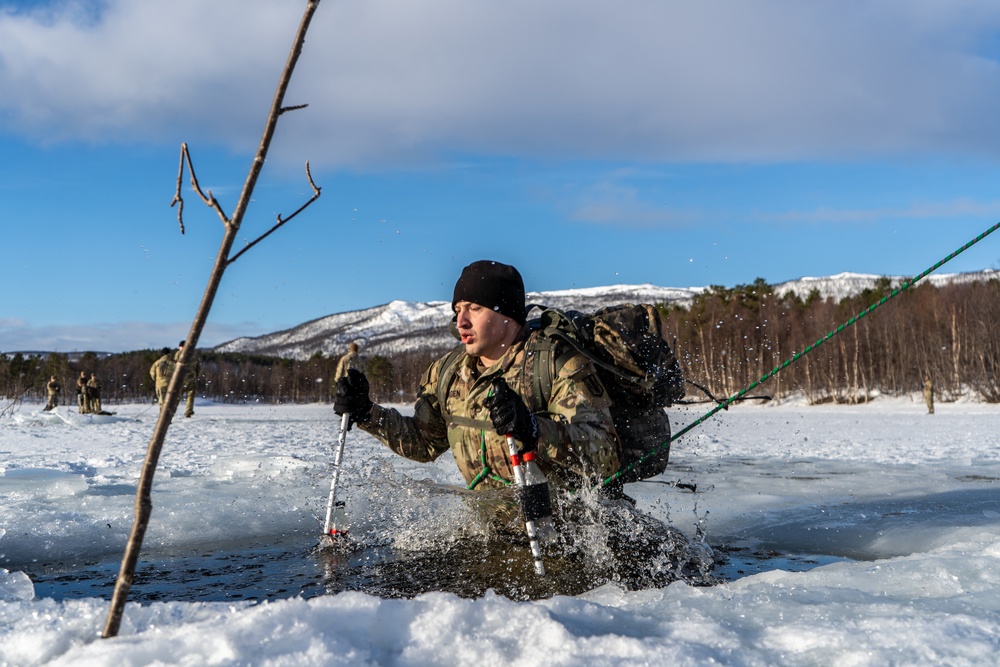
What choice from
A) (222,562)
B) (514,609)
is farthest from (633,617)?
(222,562)

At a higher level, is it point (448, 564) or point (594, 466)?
point (594, 466)

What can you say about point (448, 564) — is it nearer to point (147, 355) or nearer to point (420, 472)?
point (420, 472)

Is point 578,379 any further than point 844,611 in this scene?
Yes

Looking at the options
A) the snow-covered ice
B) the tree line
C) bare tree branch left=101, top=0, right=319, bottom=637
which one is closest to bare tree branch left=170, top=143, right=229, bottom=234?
bare tree branch left=101, top=0, right=319, bottom=637

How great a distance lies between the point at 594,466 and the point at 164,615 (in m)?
2.27

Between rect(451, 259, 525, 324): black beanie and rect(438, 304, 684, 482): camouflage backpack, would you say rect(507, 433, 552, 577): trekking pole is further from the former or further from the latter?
rect(451, 259, 525, 324): black beanie

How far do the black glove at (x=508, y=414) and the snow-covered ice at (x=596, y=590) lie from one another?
80 centimetres

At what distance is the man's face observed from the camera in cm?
466

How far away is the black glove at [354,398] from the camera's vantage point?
15.1 ft

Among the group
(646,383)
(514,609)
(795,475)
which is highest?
(646,383)

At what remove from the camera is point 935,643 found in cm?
225

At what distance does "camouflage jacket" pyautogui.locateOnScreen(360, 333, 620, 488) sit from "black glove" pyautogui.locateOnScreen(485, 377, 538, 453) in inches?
6.1

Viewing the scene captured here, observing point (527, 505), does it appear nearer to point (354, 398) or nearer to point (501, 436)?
point (501, 436)

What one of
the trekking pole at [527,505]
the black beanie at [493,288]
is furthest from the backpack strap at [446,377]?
the trekking pole at [527,505]
